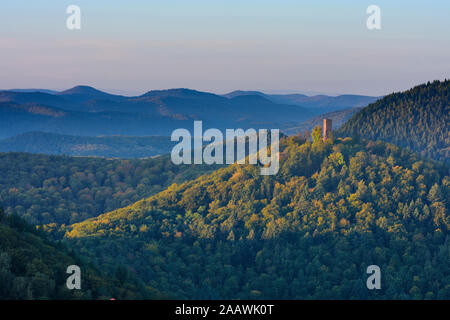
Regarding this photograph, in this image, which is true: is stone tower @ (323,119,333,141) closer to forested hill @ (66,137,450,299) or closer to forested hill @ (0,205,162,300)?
forested hill @ (66,137,450,299)

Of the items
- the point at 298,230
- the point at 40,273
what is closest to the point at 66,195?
the point at 298,230

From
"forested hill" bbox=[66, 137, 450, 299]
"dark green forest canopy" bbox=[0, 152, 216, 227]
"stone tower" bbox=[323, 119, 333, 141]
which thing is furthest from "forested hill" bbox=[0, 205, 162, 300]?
"dark green forest canopy" bbox=[0, 152, 216, 227]

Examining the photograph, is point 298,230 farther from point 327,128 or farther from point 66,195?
point 66,195

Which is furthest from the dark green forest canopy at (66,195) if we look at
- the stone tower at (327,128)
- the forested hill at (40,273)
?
the forested hill at (40,273)

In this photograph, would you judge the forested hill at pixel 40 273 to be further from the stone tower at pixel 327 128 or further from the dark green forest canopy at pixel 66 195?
the dark green forest canopy at pixel 66 195

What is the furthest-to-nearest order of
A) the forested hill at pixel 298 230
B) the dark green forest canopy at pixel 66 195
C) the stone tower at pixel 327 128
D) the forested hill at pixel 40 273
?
the dark green forest canopy at pixel 66 195, the stone tower at pixel 327 128, the forested hill at pixel 298 230, the forested hill at pixel 40 273

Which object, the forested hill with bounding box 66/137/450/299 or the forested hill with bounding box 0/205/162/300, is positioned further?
the forested hill with bounding box 66/137/450/299

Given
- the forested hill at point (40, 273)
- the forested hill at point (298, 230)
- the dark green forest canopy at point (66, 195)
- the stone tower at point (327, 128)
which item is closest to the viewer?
the forested hill at point (40, 273)
